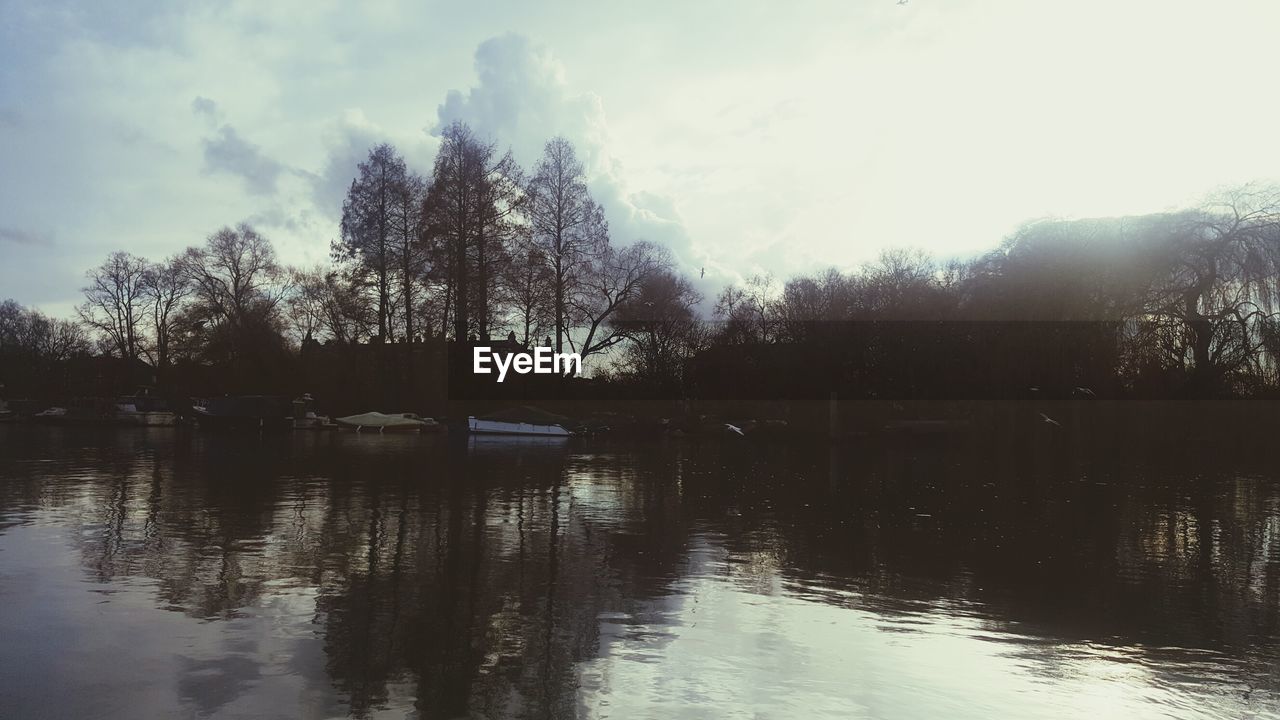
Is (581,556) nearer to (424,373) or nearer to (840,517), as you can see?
(840,517)

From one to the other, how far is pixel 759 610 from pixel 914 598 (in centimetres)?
185

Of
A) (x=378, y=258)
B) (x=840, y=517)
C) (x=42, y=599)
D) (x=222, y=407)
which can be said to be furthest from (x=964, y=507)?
(x=222, y=407)

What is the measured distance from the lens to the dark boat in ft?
177

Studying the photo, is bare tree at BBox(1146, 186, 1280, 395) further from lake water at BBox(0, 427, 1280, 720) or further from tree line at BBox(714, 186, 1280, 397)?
lake water at BBox(0, 427, 1280, 720)

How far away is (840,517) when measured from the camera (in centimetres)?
1611

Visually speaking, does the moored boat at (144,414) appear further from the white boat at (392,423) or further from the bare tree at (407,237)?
the bare tree at (407,237)

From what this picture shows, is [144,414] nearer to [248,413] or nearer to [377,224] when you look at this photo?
[248,413]

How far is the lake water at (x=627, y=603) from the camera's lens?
6.01 m

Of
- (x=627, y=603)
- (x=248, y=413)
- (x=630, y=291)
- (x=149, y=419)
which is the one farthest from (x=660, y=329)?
(x=627, y=603)

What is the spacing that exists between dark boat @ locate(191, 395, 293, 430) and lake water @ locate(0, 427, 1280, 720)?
1364 inches

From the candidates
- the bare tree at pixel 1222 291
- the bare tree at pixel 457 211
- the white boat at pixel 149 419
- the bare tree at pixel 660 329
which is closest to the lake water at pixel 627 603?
the bare tree at pixel 1222 291

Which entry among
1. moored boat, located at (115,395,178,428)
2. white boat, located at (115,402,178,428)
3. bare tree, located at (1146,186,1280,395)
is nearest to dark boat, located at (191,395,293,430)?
white boat, located at (115,402,178,428)

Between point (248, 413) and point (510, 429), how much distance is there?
16.5 metres

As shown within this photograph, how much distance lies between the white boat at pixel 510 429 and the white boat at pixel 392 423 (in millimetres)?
2889
